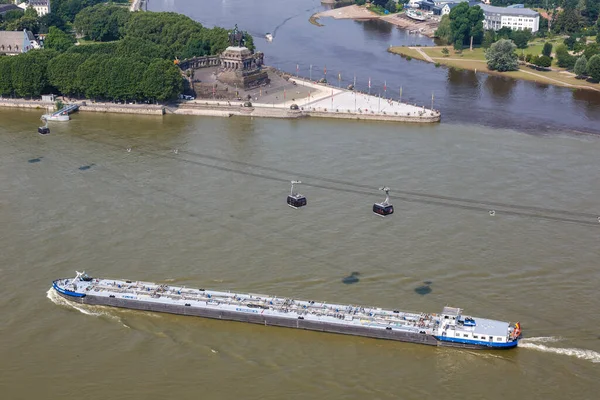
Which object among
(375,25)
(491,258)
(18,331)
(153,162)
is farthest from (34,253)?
(375,25)

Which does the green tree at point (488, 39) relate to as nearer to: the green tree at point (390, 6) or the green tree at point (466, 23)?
the green tree at point (466, 23)

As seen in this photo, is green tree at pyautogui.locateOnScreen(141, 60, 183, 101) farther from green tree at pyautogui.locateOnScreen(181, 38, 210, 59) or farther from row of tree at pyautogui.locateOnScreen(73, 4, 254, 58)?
green tree at pyautogui.locateOnScreen(181, 38, 210, 59)

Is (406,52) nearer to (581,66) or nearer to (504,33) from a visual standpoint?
(504,33)

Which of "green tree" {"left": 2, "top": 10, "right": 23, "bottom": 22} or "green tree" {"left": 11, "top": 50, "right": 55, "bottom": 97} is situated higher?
"green tree" {"left": 2, "top": 10, "right": 23, "bottom": 22}

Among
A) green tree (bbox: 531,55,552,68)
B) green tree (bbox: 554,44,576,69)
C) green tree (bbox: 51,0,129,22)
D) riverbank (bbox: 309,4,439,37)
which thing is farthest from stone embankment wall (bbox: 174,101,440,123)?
green tree (bbox: 51,0,129,22)

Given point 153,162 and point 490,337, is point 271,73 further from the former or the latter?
point 490,337
